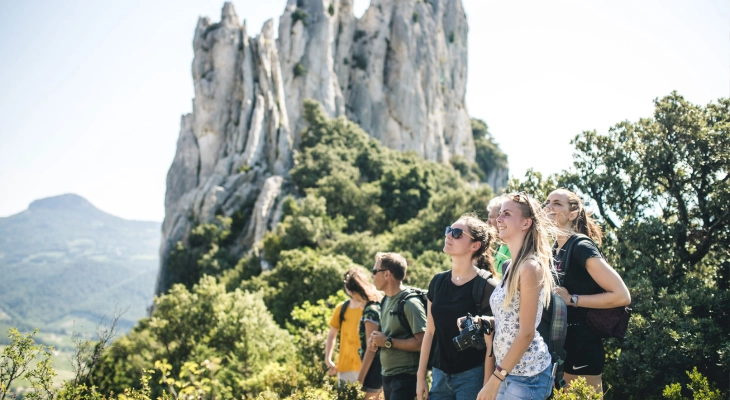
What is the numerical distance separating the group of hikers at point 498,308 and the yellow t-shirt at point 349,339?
21.4 inches

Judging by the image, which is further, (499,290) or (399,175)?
(399,175)

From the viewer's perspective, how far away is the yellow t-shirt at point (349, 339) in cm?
651

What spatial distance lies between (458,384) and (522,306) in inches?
44.5

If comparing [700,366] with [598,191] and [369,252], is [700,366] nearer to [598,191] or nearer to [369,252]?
[598,191]

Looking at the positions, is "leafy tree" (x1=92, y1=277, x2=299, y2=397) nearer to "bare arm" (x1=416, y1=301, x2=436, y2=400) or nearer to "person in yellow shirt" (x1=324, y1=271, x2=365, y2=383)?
"person in yellow shirt" (x1=324, y1=271, x2=365, y2=383)

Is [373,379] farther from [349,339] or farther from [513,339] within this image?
[513,339]

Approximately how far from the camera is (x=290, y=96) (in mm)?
52594

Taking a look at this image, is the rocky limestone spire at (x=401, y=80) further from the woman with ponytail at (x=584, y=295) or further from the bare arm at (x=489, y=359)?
the bare arm at (x=489, y=359)

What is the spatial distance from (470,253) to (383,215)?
107ft

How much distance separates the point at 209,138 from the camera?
45719 millimetres

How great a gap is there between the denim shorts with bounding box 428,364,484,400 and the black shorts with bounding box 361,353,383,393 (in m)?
1.53

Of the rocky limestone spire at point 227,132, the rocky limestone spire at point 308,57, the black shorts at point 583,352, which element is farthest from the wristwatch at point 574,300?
the rocky limestone spire at point 308,57

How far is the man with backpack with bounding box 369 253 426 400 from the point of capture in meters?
5.12

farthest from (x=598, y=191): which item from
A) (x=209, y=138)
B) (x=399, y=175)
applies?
(x=209, y=138)
